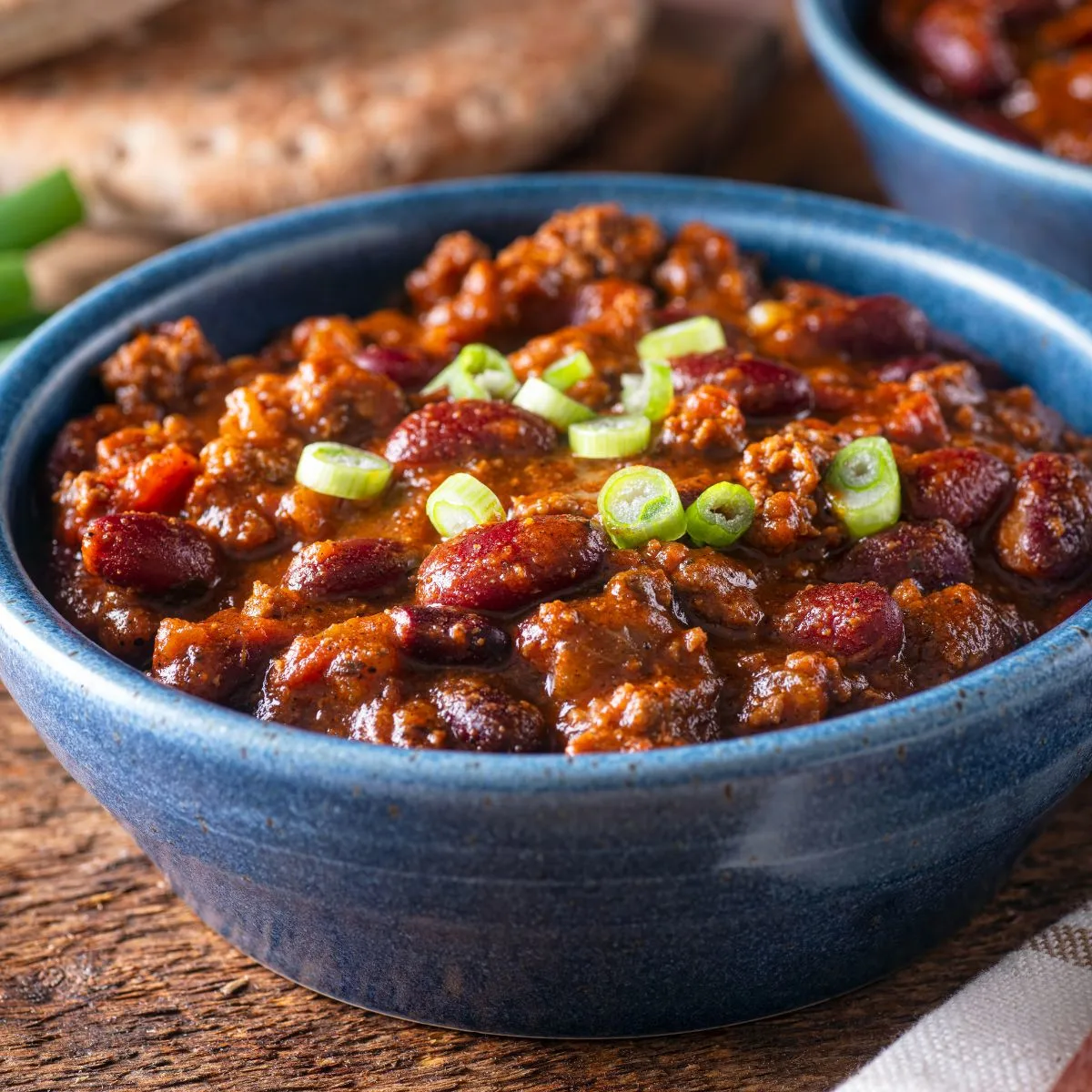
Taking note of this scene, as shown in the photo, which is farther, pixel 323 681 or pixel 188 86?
pixel 188 86

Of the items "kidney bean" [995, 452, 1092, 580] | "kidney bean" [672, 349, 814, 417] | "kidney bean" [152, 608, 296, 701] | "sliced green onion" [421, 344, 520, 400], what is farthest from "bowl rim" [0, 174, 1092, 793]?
"sliced green onion" [421, 344, 520, 400]

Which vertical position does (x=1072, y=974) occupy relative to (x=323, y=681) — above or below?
below

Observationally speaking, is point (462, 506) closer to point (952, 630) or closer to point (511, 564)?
point (511, 564)

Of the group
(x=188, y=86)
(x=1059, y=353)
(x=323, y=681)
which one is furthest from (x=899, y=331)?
(x=188, y=86)

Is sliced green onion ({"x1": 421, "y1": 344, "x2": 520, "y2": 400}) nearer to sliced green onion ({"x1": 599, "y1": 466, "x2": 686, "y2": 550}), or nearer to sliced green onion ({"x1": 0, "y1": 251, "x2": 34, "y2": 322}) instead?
sliced green onion ({"x1": 599, "y1": 466, "x2": 686, "y2": 550})

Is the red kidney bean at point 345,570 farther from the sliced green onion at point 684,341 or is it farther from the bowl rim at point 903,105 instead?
the bowl rim at point 903,105

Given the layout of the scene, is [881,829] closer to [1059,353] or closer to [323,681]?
[323,681]

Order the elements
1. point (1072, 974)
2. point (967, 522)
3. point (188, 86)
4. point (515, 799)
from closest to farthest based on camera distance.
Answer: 1. point (515, 799)
2. point (1072, 974)
3. point (967, 522)
4. point (188, 86)
